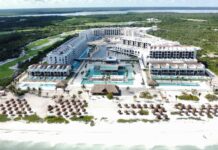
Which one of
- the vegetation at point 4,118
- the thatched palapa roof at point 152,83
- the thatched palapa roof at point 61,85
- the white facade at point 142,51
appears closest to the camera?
the vegetation at point 4,118

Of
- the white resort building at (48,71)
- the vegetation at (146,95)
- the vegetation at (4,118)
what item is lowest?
the vegetation at (4,118)

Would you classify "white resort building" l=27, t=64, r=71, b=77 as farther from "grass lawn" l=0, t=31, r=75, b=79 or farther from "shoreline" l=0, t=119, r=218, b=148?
"shoreline" l=0, t=119, r=218, b=148

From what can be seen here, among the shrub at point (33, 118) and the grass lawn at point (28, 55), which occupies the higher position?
the grass lawn at point (28, 55)

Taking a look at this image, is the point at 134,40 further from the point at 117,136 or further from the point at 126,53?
the point at 117,136

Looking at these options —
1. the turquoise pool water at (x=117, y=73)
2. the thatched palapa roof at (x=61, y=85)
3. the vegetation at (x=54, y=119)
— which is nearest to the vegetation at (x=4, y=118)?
the vegetation at (x=54, y=119)

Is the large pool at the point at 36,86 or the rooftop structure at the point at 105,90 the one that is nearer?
the rooftop structure at the point at 105,90

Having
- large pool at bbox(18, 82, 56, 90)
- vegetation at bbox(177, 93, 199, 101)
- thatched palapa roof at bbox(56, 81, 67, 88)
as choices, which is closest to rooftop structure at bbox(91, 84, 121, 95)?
thatched palapa roof at bbox(56, 81, 67, 88)

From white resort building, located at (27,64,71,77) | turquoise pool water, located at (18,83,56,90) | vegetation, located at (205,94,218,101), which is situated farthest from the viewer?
white resort building, located at (27,64,71,77)

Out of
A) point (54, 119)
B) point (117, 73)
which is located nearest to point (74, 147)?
point (54, 119)

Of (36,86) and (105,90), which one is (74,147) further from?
(36,86)

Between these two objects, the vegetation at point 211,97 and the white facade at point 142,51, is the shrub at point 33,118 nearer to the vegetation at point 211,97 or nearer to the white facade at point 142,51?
the white facade at point 142,51

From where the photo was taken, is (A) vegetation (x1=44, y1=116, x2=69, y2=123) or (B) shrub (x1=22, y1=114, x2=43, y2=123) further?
(B) shrub (x1=22, y1=114, x2=43, y2=123)
